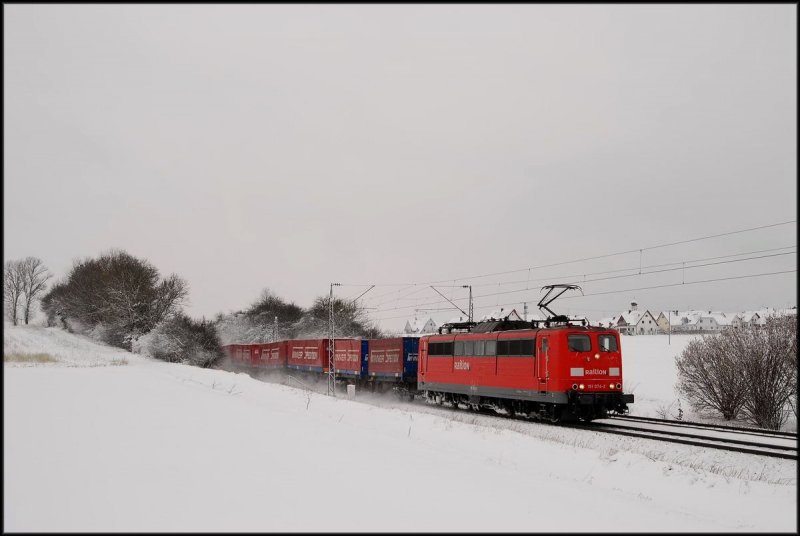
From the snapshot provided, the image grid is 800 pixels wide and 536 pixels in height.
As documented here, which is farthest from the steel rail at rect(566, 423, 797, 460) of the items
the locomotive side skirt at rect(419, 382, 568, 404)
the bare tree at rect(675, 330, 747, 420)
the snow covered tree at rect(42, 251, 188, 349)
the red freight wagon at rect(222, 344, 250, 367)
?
the red freight wagon at rect(222, 344, 250, 367)

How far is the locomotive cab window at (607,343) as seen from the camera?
2034 centimetres

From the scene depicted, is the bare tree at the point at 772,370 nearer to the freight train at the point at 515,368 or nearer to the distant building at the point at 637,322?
the freight train at the point at 515,368

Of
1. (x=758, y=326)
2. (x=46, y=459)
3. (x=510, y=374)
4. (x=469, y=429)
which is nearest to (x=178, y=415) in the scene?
(x=46, y=459)

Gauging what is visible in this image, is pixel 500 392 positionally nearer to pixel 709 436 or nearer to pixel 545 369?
pixel 545 369

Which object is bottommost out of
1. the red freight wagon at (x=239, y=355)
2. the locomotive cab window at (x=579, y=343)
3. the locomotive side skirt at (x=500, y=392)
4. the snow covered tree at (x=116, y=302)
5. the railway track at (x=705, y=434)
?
the railway track at (x=705, y=434)

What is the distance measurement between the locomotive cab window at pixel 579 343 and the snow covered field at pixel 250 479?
24.4 ft

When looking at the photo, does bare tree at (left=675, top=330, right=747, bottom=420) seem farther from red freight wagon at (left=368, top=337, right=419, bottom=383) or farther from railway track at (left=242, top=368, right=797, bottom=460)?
red freight wagon at (left=368, top=337, right=419, bottom=383)

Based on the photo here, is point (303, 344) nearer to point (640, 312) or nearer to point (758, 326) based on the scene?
point (758, 326)

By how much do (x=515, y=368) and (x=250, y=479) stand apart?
16341 mm

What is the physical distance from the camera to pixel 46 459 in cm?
584

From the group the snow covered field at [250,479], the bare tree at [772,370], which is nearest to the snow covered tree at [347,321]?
the bare tree at [772,370]

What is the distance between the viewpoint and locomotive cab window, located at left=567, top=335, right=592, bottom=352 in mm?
19734

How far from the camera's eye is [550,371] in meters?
19.7

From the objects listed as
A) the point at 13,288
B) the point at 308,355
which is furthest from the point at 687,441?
the point at 308,355
